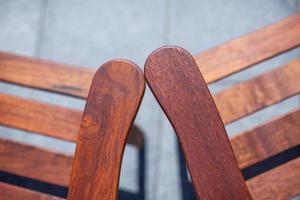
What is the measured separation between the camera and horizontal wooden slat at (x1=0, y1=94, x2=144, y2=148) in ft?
3.73

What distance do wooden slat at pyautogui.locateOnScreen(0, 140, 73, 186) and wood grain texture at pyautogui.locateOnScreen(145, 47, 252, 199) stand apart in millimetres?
423

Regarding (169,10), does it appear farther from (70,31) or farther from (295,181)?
(295,181)

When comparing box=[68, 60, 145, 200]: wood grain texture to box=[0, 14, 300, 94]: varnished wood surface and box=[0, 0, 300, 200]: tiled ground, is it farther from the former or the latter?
box=[0, 0, 300, 200]: tiled ground

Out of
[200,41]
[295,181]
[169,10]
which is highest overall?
[169,10]

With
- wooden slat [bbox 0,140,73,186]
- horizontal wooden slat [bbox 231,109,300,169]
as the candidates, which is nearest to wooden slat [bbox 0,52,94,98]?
wooden slat [bbox 0,140,73,186]

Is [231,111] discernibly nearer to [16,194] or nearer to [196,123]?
[196,123]

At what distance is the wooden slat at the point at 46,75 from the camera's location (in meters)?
1.17

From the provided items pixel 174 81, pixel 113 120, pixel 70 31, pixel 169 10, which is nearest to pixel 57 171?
pixel 113 120

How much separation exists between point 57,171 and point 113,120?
367mm

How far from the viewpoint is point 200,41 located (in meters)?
1.58

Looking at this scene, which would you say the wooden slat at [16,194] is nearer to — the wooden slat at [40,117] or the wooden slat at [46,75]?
the wooden slat at [40,117]

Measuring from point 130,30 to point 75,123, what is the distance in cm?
62

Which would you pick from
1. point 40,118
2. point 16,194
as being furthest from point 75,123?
point 16,194

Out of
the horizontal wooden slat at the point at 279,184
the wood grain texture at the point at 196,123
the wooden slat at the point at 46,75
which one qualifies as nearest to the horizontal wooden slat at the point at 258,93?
the horizontal wooden slat at the point at 279,184
